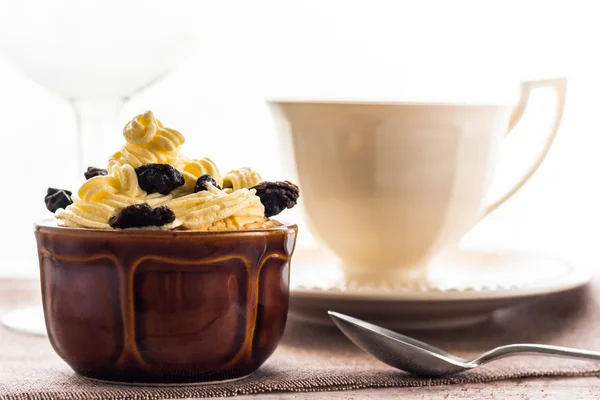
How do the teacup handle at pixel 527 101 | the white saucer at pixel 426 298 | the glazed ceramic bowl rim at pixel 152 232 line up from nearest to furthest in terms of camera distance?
the glazed ceramic bowl rim at pixel 152 232 → the white saucer at pixel 426 298 → the teacup handle at pixel 527 101

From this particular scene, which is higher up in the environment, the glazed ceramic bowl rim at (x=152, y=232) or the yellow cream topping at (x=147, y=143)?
the yellow cream topping at (x=147, y=143)

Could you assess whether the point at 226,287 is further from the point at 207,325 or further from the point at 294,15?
the point at 294,15

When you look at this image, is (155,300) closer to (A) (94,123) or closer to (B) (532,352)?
(B) (532,352)

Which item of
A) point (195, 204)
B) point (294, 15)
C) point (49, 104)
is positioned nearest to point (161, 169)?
point (195, 204)

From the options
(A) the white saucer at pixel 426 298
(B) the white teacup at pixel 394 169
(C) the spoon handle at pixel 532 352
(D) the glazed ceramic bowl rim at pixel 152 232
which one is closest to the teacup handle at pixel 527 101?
(B) the white teacup at pixel 394 169

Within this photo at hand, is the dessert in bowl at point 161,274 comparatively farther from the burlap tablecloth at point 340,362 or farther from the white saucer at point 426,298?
the white saucer at point 426,298

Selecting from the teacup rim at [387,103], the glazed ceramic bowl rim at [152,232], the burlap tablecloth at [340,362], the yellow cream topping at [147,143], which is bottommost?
the burlap tablecloth at [340,362]

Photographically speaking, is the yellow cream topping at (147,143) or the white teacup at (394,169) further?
the white teacup at (394,169)
